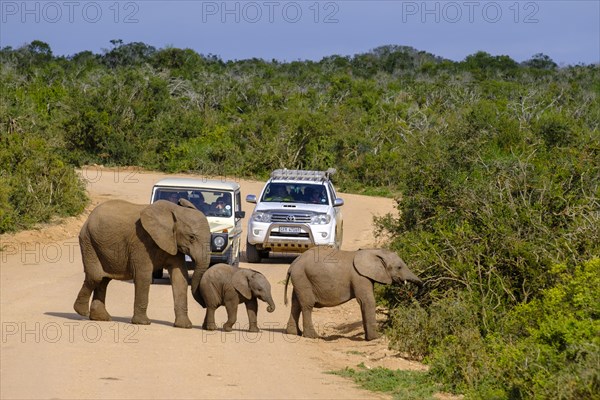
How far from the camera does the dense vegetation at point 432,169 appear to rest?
12188 mm

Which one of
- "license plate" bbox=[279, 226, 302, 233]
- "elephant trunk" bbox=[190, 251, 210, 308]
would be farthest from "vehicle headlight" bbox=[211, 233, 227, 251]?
"elephant trunk" bbox=[190, 251, 210, 308]

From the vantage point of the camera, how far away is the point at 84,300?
15422mm

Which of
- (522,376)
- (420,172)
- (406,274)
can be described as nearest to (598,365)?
(522,376)

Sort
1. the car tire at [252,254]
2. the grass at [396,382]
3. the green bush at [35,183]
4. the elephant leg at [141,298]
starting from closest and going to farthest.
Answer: the grass at [396,382] < the elephant leg at [141,298] < the car tire at [252,254] < the green bush at [35,183]

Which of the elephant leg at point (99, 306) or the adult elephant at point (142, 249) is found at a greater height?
the adult elephant at point (142, 249)

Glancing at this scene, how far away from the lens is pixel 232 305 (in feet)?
49.7

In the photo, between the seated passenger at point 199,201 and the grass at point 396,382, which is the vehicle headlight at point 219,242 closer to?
the seated passenger at point 199,201

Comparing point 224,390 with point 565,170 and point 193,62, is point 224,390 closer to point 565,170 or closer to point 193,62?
point 565,170

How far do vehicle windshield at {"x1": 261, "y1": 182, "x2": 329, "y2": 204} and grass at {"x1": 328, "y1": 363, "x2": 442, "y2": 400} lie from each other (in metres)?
11.8

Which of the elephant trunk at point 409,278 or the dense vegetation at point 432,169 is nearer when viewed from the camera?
the dense vegetation at point 432,169

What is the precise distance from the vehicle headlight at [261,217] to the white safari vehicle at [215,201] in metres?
2.27

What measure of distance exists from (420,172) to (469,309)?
4012 mm

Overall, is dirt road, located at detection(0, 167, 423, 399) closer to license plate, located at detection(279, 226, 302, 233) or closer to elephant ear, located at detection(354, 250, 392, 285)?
elephant ear, located at detection(354, 250, 392, 285)

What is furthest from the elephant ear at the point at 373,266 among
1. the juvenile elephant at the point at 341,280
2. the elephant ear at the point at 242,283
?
the elephant ear at the point at 242,283
